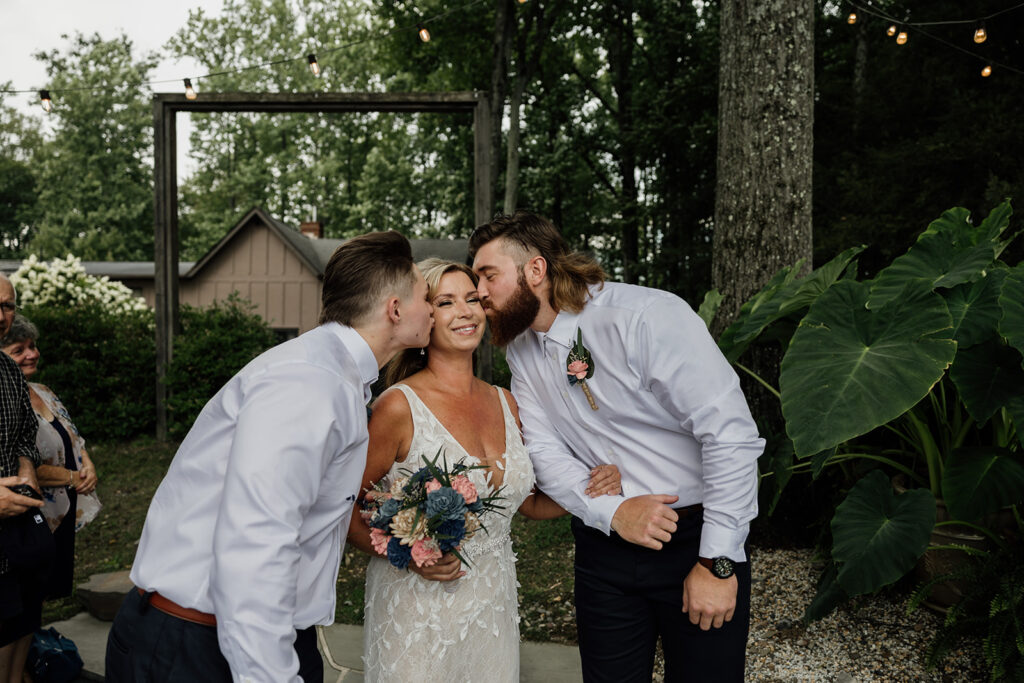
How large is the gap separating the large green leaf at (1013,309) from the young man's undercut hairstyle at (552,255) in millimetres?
1447

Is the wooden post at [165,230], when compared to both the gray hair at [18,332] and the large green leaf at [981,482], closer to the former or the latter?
the gray hair at [18,332]

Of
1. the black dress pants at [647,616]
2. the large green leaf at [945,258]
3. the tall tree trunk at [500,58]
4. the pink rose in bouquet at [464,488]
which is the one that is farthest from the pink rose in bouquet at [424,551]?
the tall tree trunk at [500,58]

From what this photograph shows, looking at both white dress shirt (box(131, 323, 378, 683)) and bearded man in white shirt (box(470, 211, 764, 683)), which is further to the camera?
bearded man in white shirt (box(470, 211, 764, 683))

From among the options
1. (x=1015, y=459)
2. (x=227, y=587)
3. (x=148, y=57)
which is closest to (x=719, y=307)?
(x=1015, y=459)

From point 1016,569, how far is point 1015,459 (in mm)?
536

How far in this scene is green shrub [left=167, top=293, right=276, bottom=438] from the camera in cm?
848

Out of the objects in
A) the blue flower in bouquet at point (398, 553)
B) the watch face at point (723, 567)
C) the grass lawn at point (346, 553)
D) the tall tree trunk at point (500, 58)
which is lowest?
the grass lawn at point (346, 553)

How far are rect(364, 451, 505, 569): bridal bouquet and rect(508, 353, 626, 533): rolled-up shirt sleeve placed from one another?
0.34 m

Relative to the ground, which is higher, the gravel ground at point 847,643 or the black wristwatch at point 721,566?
the black wristwatch at point 721,566

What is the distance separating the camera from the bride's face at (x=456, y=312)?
2455 millimetres

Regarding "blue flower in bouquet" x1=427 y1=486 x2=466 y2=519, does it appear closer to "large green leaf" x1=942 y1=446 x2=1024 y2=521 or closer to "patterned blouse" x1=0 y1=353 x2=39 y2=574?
"patterned blouse" x1=0 y1=353 x2=39 y2=574

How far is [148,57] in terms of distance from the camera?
33.9 m

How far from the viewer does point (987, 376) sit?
2.82 metres

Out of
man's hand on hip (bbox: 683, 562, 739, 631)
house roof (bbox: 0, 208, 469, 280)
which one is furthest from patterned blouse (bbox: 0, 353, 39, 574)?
house roof (bbox: 0, 208, 469, 280)
